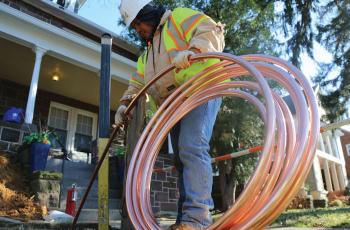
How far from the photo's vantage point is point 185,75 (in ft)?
7.62

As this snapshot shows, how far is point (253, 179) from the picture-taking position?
1.43 metres

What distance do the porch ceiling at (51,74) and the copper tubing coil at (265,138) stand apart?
6.94 m

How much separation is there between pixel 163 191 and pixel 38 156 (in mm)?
2689

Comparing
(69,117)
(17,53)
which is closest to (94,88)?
(69,117)

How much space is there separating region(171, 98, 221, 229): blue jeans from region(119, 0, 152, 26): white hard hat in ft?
2.47

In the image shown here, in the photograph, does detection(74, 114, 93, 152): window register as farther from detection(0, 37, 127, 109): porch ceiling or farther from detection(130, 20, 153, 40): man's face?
detection(130, 20, 153, 40): man's face

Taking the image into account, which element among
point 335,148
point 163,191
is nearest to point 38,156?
point 163,191

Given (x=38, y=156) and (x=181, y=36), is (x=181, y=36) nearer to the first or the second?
(x=181, y=36)

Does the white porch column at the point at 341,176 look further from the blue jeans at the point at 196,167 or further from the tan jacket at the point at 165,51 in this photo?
the blue jeans at the point at 196,167

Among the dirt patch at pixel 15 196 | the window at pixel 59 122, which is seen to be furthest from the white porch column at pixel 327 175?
the dirt patch at pixel 15 196

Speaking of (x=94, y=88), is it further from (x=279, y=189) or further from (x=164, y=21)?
(x=279, y=189)

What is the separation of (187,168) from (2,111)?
7950 millimetres

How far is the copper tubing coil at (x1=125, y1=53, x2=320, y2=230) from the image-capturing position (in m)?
1.35

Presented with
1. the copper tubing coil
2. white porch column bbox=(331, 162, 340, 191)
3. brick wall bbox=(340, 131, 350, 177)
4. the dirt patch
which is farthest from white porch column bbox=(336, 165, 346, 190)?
the copper tubing coil
